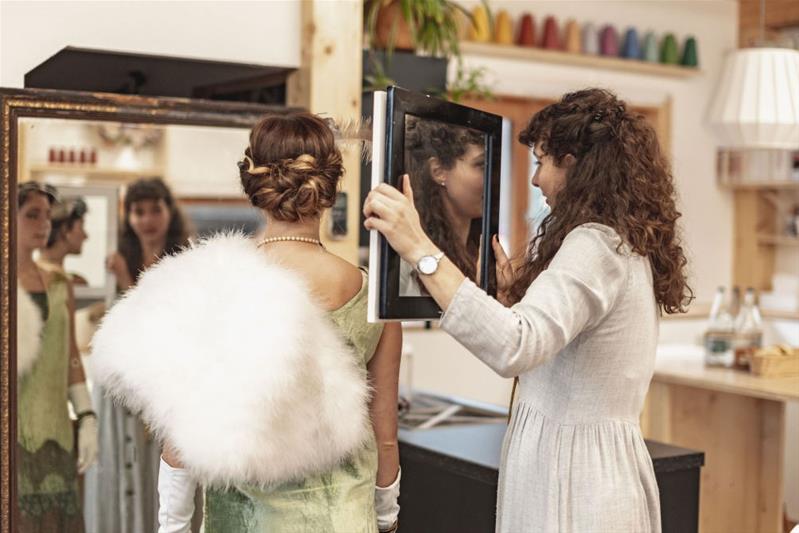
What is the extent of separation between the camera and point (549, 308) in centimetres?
157

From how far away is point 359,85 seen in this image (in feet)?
10.0

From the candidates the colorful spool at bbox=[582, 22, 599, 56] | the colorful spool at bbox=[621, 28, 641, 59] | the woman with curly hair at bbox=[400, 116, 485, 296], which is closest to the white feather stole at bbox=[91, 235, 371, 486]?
the woman with curly hair at bbox=[400, 116, 485, 296]

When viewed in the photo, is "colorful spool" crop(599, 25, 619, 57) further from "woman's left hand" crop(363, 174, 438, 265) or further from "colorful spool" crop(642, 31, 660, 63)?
"woman's left hand" crop(363, 174, 438, 265)

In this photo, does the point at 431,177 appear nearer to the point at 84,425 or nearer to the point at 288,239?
the point at 288,239

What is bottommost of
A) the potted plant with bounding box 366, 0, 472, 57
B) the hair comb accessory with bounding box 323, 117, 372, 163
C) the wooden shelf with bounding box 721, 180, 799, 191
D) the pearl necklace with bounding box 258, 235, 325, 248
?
the pearl necklace with bounding box 258, 235, 325, 248

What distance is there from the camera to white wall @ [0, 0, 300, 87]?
2.68m

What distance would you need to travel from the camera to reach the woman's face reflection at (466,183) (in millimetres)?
1739

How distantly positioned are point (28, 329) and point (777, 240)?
4.94 meters

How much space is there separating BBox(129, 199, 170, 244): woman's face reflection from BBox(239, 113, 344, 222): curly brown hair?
254 cm

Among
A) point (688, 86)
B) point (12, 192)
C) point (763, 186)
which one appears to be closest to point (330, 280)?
point (12, 192)

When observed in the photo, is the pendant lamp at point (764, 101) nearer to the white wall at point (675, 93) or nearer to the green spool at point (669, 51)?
the white wall at point (675, 93)

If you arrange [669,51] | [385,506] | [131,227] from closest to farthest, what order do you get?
[385,506] < [131,227] < [669,51]

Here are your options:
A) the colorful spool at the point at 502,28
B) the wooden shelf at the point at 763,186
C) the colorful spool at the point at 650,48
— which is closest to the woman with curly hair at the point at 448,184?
the colorful spool at the point at 502,28

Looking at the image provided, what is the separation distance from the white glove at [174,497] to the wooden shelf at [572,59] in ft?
13.6
